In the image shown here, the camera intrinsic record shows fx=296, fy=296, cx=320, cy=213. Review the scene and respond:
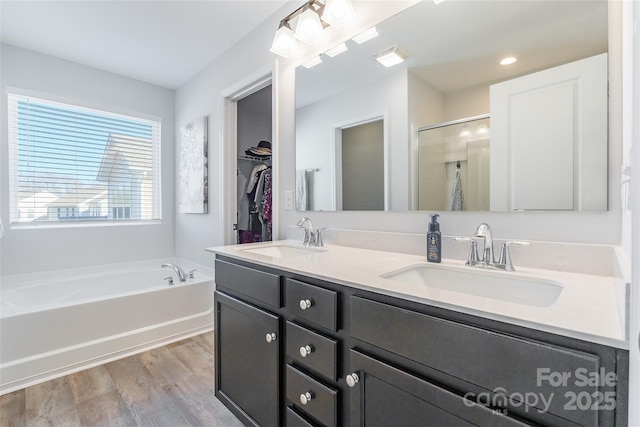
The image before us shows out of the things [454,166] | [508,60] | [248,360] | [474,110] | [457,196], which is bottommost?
[248,360]

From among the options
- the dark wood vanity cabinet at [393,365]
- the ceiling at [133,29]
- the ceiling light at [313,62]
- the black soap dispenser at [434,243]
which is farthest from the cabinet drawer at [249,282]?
the ceiling at [133,29]

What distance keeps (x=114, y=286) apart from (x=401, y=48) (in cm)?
318

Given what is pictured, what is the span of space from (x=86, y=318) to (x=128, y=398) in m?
0.73

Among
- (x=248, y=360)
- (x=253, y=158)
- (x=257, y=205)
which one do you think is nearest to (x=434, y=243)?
(x=248, y=360)

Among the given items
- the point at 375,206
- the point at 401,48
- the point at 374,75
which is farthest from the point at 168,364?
→ the point at 401,48

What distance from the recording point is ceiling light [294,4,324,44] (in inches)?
65.3

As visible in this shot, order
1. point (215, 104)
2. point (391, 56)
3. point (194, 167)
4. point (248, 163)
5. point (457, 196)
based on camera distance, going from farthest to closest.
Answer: point (248, 163) < point (194, 167) < point (215, 104) < point (391, 56) < point (457, 196)

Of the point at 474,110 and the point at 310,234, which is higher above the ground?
the point at 474,110

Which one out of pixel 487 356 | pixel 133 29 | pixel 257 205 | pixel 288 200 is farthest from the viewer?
pixel 257 205

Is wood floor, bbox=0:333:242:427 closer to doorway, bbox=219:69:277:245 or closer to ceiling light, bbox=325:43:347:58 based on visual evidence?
doorway, bbox=219:69:277:245

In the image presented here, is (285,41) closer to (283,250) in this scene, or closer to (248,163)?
(283,250)

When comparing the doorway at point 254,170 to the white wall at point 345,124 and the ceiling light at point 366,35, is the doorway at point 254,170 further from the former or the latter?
the ceiling light at point 366,35

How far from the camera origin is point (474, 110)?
1.17 meters

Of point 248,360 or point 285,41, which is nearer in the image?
point 248,360
